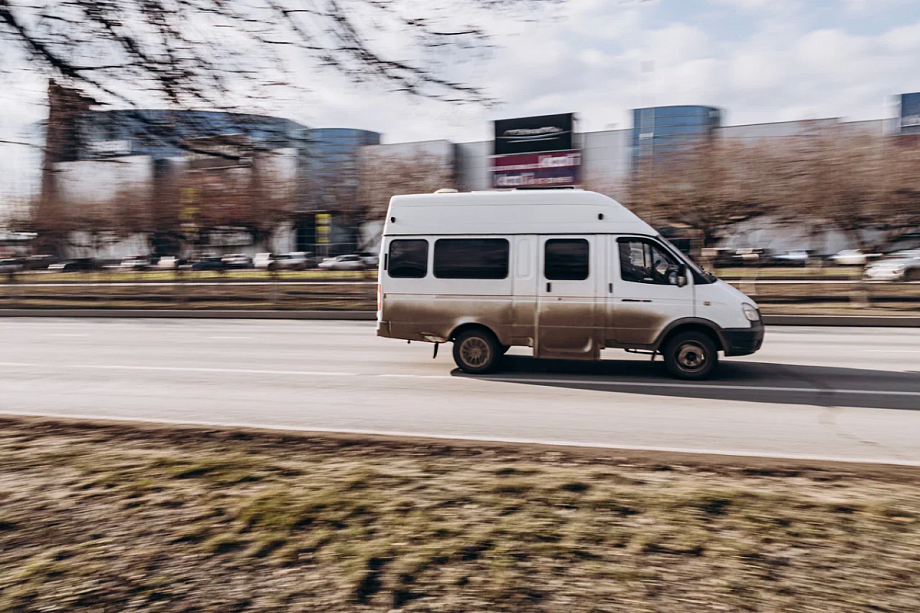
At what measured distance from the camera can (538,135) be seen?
Result: 36.3 meters

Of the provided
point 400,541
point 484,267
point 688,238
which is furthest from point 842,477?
point 688,238

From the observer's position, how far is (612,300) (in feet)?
33.2

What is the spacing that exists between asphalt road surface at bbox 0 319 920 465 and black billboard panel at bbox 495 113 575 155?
22.3 meters

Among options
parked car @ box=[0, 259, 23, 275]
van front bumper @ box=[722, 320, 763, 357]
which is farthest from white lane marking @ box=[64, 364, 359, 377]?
parked car @ box=[0, 259, 23, 275]

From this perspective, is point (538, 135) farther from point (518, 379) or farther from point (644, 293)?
point (518, 379)

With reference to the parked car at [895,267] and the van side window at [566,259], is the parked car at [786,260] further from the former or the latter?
the van side window at [566,259]

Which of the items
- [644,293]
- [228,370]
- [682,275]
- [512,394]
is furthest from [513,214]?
[228,370]

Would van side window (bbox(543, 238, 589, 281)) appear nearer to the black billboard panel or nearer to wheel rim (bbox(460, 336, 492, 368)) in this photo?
wheel rim (bbox(460, 336, 492, 368))

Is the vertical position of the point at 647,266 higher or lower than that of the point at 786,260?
lower

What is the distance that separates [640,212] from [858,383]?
18.7 meters

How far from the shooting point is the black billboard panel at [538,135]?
3541 centimetres

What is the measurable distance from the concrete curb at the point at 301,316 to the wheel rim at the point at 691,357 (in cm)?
1034

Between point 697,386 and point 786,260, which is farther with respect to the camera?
point 786,260

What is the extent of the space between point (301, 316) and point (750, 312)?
15253 millimetres
